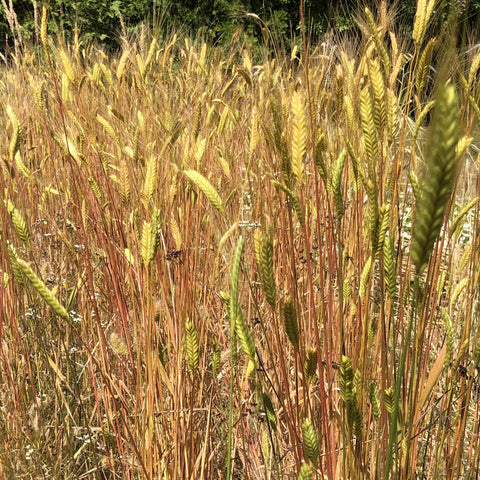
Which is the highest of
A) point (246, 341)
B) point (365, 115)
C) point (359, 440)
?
point (365, 115)

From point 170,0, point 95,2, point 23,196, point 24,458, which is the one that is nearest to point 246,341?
point 24,458

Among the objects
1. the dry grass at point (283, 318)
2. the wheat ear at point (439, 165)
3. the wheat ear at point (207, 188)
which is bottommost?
the dry grass at point (283, 318)

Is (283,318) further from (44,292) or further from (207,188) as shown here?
(44,292)

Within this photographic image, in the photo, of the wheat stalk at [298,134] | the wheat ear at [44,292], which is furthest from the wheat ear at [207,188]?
the wheat ear at [44,292]

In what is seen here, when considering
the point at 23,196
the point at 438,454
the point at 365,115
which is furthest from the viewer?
the point at 23,196

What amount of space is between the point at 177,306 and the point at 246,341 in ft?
1.33

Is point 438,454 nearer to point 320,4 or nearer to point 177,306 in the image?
point 177,306

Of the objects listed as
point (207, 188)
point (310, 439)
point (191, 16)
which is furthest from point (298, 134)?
point (191, 16)

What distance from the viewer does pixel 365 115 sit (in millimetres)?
692

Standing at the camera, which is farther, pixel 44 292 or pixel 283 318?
pixel 283 318

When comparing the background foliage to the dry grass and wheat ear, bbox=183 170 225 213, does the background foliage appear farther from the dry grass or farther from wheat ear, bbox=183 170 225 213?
wheat ear, bbox=183 170 225 213

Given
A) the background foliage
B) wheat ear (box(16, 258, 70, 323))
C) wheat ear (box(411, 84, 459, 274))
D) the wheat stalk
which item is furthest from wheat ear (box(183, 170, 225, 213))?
the background foliage

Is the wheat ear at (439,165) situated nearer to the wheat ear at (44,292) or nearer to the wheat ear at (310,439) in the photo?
the wheat ear at (310,439)

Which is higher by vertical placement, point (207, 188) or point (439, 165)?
point (439, 165)
